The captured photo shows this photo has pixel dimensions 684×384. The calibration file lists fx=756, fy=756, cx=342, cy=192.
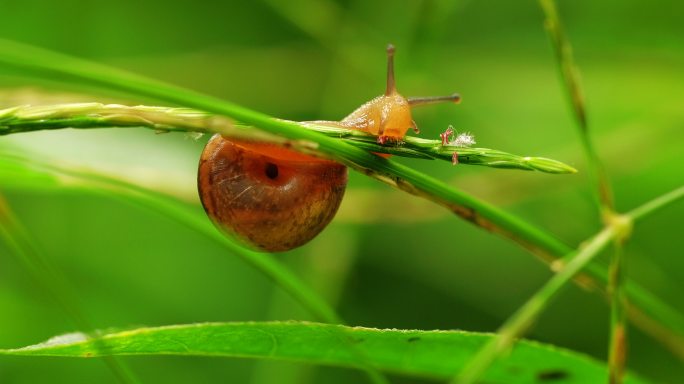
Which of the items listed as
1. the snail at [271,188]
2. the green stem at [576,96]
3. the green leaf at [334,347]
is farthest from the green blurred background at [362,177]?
the green stem at [576,96]

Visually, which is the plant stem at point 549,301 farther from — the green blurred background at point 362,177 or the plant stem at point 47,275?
the green blurred background at point 362,177

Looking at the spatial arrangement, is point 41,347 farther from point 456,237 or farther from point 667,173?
point 667,173

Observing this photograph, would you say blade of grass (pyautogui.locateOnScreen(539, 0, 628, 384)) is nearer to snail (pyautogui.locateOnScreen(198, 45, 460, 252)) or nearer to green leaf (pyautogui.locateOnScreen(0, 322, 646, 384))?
green leaf (pyautogui.locateOnScreen(0, 322, 646, 384))

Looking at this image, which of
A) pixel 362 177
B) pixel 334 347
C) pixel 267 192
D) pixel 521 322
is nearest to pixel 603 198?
pixel 521 322

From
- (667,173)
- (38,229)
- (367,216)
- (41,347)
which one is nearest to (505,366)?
(41,347)

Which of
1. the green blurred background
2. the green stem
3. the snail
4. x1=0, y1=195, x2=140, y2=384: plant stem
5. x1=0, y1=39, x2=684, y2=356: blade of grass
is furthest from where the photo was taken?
the green blurred background

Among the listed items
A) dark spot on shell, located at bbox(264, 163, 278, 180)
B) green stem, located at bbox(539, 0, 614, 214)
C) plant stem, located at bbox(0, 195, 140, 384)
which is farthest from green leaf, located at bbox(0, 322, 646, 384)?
dark spot on shell, located at bbox(264, 163, 278, 180)
